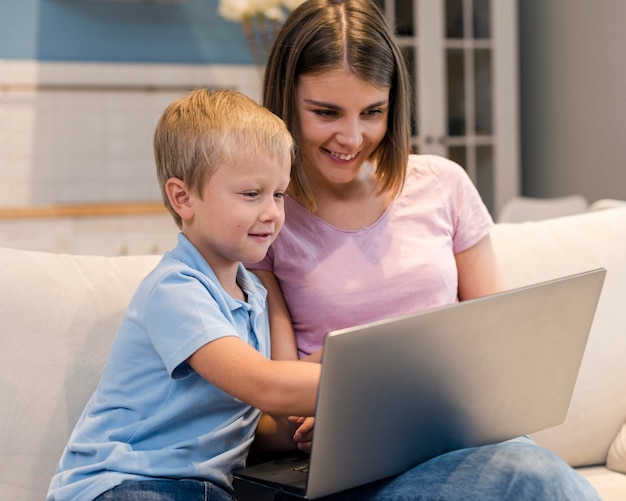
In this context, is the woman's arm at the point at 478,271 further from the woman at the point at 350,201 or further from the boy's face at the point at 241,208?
the boy's face at the point at 241,208

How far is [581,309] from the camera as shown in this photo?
3.39 feet

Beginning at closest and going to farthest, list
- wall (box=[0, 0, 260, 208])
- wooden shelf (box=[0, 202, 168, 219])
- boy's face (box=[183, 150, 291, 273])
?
boy's face (box=[183, 150, 291, 273]) < wooden shelf (box=[0, 202, 168, 219]) < wall (box=[0, 0, 260, 208])

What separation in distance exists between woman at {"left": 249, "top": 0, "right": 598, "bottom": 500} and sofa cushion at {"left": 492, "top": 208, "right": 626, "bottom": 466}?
0.19 meters

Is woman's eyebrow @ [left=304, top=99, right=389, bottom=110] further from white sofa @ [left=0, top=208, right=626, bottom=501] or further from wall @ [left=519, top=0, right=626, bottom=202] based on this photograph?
wall @ [left=519, top=0, right=626, bottom=202]

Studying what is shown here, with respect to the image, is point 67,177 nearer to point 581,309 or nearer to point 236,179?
point 236,179

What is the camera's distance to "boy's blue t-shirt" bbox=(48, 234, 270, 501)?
1048 millimetres

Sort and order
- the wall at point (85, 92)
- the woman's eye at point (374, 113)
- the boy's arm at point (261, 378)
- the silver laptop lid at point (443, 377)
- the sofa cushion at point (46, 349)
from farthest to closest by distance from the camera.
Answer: the wall at point (85, 92), the woman's eye at point (374, 113), the sofa cushion at point (46, 349), the boy's arm at point (261, 378), the silver laptop lid at point (443, 377)

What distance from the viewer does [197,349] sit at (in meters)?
1.03

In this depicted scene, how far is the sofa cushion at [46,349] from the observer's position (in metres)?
1.25

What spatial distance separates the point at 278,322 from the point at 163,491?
0.36 metres

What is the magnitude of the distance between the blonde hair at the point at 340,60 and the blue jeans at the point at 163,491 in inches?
19.4

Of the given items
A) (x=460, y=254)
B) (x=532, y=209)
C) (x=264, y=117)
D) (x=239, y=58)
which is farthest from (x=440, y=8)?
(x=264, y=117)

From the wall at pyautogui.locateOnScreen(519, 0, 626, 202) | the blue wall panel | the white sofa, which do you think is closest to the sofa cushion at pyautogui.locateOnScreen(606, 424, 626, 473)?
the white sofa

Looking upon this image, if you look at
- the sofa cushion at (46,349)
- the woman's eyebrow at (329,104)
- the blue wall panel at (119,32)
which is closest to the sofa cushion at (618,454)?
the woman's eyebrow at (329,104)
